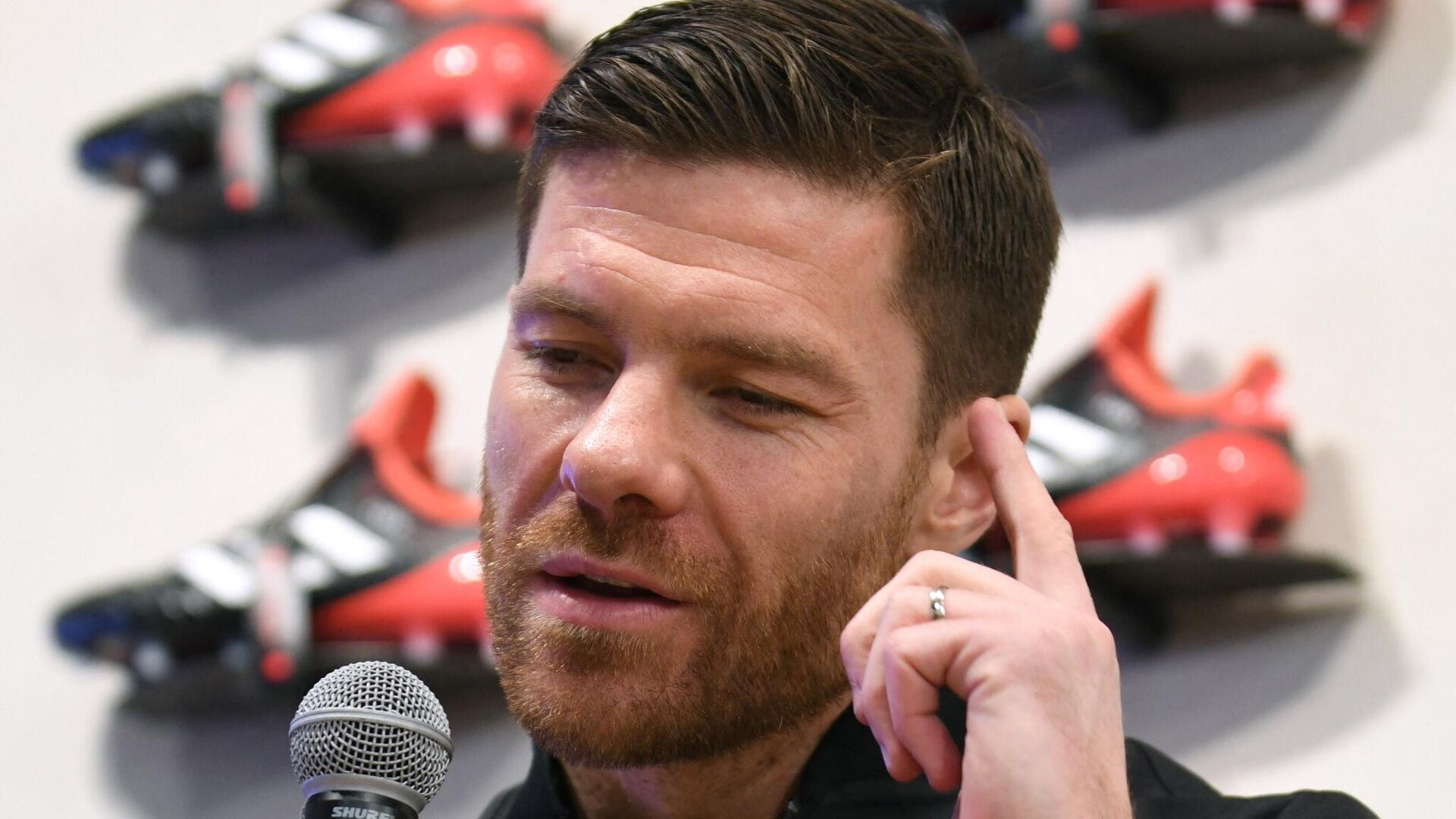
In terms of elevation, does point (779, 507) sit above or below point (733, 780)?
above

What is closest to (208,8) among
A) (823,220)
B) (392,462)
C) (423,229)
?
(423,229)

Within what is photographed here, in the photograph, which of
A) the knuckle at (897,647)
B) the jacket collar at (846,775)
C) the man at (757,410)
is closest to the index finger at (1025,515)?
the man at (757,410)

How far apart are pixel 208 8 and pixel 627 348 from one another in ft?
8.26

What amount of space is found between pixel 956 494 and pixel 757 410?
240 mm

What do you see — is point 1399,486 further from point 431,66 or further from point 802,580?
point 431,66

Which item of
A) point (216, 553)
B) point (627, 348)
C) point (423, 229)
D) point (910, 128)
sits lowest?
point (216, 553)

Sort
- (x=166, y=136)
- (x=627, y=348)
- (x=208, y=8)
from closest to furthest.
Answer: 1. (x=627, y=348)
2. (x=166, y=136)
3. (x=208, y=8)

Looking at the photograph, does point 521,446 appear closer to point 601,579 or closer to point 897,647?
point 601,579

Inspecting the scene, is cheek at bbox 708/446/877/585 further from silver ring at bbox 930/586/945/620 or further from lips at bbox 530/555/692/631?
silver ring at bbox 930/586/945/620

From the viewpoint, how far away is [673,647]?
122 centimetres

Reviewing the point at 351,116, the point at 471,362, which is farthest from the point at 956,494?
the point at 351,116

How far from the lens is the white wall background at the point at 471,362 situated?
2279 mm

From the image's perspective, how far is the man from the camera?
1221mm

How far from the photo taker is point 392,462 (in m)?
2.70
